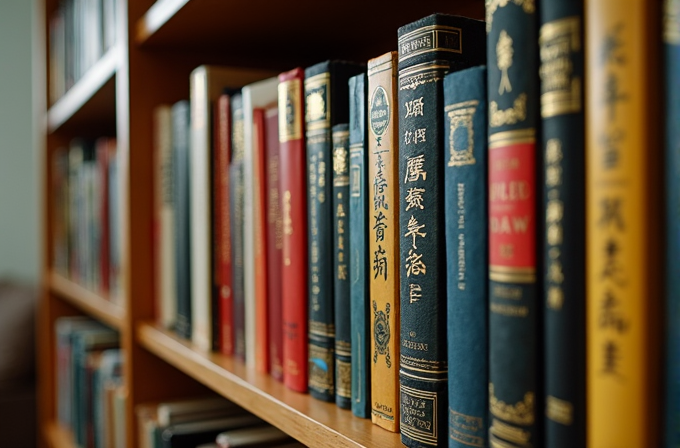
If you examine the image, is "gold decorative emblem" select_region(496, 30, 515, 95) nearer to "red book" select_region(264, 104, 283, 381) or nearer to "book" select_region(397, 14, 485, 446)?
"book" select_region(397, 14, 485, 446)

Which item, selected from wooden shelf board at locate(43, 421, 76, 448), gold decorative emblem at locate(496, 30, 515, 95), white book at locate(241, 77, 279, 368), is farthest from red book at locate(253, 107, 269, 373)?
wooden shelf board at locate(43, 421, 76, 448)

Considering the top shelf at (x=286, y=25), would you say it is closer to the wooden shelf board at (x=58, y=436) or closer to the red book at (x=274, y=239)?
the red book at (x=274, y=239)

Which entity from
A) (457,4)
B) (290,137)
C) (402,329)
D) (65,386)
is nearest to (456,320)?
(402,329)

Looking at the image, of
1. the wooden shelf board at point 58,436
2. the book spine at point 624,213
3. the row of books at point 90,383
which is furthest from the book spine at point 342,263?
the wooden shelf board at point 58,436

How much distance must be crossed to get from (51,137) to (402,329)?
1.48m

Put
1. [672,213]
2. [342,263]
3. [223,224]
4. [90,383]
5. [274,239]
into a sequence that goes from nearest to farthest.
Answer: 1. [672,213]
2. [342,263]
3. [274,239]
4. [223,224]
5. [90,383]

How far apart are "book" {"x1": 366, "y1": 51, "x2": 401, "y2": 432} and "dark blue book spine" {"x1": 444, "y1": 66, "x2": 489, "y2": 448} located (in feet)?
0.23

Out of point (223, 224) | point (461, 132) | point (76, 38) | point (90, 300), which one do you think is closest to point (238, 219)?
point (223, 224)

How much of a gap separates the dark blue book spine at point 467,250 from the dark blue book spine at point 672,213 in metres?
0.10

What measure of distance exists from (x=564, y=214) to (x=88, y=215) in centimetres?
127

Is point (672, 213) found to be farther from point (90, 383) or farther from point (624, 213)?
point (90, 383)

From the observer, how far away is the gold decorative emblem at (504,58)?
352 millimetres

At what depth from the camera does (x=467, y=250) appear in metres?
0.39

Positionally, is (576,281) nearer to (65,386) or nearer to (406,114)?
(406,114)
